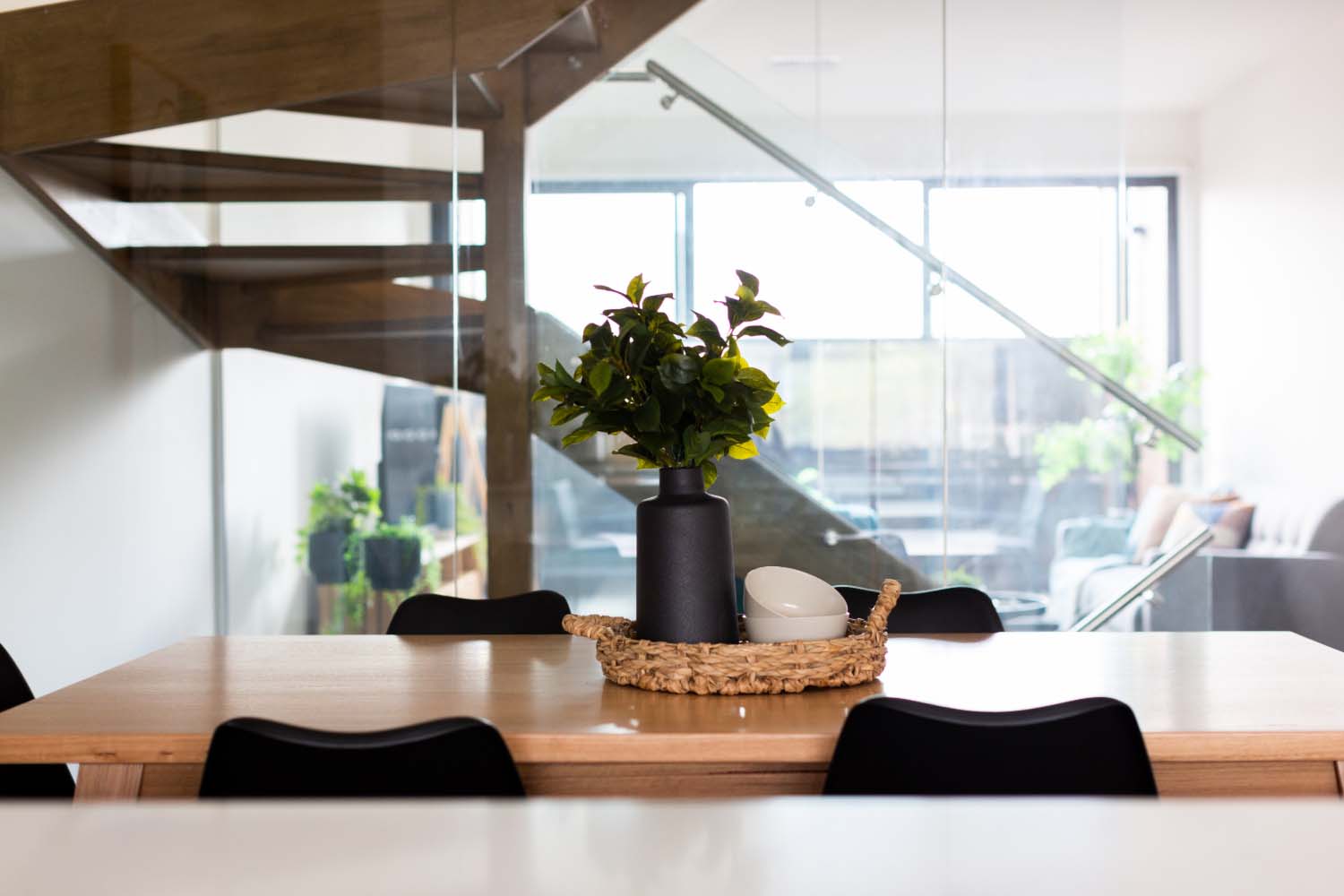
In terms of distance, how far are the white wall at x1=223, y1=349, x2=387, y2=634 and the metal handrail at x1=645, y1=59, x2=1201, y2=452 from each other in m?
1.45

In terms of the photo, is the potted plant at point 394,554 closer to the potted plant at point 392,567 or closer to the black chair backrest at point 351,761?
the potted plant at point 392,567

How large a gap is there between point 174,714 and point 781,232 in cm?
285

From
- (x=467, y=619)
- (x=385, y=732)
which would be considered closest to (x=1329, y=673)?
(x=385, y=732)

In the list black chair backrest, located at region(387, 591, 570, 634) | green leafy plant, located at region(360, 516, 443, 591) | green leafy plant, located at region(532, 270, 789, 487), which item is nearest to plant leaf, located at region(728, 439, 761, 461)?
green leafy plant, located at region(532, 270, 789, 487)

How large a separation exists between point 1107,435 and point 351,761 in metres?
3.22

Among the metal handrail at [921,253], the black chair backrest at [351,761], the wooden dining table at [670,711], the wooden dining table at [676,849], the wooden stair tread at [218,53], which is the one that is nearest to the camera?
the wooden dining table at [676,849]

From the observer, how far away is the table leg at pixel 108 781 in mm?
1656

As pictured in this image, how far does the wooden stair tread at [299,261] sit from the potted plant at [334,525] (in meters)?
0.72

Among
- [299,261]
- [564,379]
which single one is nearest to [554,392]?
[564,379]

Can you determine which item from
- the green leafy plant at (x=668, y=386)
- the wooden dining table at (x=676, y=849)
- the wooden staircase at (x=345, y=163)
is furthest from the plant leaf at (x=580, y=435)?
the wooden staircase at (x=345, y=163)

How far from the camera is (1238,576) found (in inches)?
186

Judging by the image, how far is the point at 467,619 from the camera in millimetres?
2701

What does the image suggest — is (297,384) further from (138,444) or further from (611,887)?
(611,887)

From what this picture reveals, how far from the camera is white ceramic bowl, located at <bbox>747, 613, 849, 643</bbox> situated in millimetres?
1966
